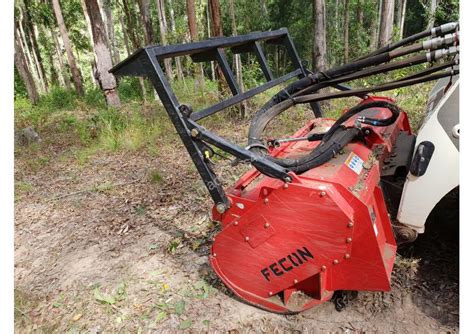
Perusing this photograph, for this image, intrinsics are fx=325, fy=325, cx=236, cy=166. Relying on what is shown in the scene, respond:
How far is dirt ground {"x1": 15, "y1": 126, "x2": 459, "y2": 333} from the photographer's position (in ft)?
6.91

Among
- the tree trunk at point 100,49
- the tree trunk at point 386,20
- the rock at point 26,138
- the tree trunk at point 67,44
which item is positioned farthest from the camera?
the tree trunk at point 67,44

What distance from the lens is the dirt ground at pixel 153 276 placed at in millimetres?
2107

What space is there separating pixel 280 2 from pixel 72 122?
1830cm

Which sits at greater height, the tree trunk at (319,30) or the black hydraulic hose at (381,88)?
the tree trunk at (319,30)

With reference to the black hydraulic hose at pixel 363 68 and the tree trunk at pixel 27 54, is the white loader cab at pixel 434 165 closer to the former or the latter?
the black hydraulic hose at pixel 363 68

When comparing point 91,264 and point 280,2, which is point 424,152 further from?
point 280,2

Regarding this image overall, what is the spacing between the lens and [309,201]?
5.76 ft

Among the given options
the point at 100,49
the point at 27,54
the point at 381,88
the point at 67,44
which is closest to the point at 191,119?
the point at 381,88

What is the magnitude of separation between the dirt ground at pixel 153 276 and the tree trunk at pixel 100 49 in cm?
332

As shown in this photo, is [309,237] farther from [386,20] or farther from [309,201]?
[386,20]

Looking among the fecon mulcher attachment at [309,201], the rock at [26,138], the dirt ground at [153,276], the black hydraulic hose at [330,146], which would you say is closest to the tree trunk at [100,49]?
the rock at [26,138]

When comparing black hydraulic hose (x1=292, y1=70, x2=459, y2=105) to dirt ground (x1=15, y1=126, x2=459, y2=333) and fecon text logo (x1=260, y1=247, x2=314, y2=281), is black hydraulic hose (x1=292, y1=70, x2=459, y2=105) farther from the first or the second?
dirt ground (x1=15, y1=126, x2=459, y2=333)

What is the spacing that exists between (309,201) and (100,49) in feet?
20.8

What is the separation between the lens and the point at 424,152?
1.78 meters
